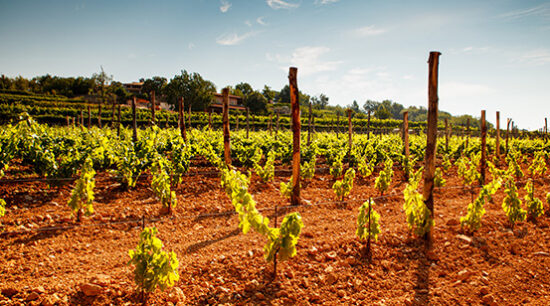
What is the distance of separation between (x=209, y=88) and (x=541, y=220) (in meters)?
35.7

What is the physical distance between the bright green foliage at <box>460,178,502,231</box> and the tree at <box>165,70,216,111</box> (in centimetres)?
3067

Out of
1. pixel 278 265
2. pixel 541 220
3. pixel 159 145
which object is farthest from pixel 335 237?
pixel 159 145

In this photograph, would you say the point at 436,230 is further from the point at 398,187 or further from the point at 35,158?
the point at 35,158

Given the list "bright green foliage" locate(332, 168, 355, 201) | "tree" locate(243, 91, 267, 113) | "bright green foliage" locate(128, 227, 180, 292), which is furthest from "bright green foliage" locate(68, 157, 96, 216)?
"tree" locate(243, 91, 267, 113)

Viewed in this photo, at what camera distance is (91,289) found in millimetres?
3088

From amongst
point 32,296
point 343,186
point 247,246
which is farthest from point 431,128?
point 32,296

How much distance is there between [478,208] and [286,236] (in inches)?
120

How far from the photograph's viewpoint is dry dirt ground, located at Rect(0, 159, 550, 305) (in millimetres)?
3236

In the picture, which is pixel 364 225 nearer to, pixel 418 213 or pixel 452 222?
pixel 418 213

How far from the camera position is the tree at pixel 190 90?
32750mm

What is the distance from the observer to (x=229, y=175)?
14.0 ft

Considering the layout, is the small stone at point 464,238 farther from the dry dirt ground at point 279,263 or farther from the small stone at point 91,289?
the small stone at point 91,289

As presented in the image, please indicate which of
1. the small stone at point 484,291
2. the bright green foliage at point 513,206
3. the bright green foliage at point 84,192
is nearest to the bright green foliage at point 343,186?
the bright green foliage at point 513,206

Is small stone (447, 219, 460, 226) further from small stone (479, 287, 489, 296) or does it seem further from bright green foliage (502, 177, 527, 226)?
small stone (479, 287, 489, 296)
